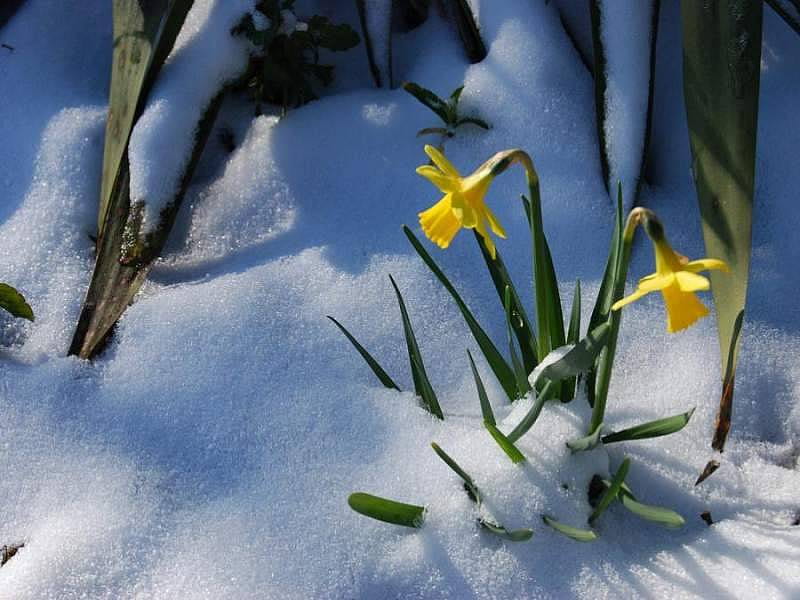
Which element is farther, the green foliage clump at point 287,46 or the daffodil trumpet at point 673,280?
the green foliage clump at point 287,46

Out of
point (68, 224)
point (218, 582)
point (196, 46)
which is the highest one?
point (196, 46)

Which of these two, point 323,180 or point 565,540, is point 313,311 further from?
point 565,540

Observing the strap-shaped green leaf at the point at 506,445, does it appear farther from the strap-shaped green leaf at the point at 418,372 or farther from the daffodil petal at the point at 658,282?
the daffodil petal at the point at 658,282

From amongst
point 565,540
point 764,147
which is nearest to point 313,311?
point 565,540

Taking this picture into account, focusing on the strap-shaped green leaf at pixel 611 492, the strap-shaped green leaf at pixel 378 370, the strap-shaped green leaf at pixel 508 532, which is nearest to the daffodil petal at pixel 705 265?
the strap-shaped green leaf at pixel 611 492

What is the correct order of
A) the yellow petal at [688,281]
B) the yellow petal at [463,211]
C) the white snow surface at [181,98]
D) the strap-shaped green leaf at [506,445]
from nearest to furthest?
the yellow petal at [688,281] < the yellow petal at [463,211] < the strap-shaped green leaf at [506,445] < the white snow surface at [181,98]
